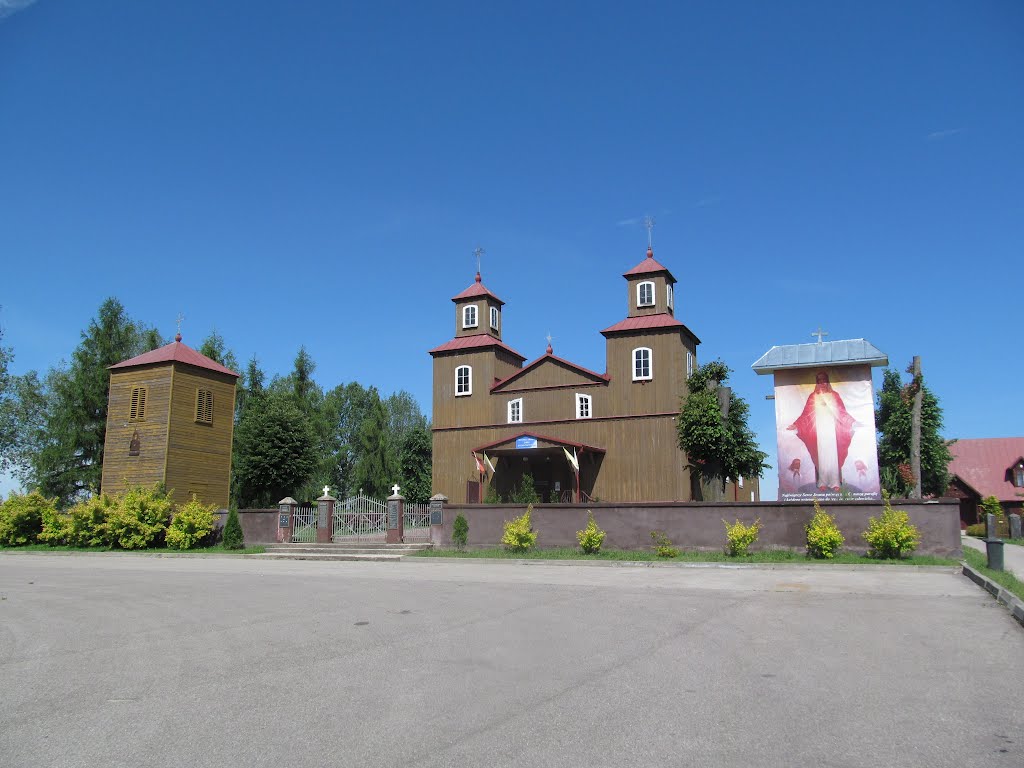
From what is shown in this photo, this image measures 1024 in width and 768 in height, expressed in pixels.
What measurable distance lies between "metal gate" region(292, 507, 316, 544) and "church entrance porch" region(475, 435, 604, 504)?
8041 millimetres

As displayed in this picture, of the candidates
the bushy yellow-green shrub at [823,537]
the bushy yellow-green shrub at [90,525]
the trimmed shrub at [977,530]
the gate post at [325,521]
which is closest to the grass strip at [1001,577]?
the bushy yellow-green shrub at [823,537]

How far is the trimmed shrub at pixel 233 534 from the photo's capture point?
1173 inches

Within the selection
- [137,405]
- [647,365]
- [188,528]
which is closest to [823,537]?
[647,365]

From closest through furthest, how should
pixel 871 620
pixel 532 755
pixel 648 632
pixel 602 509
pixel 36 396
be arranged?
pixel 532 755, pixel 648 632, pixel 871 620, pixel 602 509, pixel 36 396

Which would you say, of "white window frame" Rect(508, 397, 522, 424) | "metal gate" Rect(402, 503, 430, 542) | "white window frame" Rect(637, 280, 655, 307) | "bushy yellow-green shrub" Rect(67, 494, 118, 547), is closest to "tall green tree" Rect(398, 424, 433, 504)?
"white window frame" Rect(508, 397, 522, 424)

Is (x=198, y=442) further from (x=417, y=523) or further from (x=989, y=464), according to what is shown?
(x=989, y=464)

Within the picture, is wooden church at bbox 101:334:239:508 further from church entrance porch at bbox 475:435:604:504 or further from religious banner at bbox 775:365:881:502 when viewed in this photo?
religious banner at bbox 775:365:881:502

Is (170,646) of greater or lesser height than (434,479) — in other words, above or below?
below

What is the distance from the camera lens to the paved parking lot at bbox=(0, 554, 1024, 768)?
5.22m

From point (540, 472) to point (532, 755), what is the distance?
32.6 m

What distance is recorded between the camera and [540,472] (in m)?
37.6

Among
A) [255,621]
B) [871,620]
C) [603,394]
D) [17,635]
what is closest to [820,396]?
[603,394]

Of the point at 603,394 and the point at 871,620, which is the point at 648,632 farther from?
the point at 603,394

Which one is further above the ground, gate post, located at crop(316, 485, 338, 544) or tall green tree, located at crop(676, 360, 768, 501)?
tall green tree, located at crop(676, 360, 768, 501)
